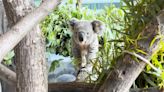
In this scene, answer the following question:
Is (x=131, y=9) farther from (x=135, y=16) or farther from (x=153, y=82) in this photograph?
(x=153, y=82)

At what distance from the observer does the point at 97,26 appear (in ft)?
4.90

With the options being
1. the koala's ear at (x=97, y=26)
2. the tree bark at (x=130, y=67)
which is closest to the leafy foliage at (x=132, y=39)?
the tree bark at (x=130, y=67)

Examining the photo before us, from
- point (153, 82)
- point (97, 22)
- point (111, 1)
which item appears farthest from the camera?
point (111, 1)

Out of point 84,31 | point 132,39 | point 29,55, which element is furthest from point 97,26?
point 29,55

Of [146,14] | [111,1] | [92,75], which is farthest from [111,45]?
[111,1]

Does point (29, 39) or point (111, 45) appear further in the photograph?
point (111, 45)

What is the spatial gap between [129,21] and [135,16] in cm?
3

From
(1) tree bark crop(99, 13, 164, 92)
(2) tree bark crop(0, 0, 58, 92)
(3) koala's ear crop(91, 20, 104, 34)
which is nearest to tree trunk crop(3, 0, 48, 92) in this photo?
(2) tree bark crop(0, 0, 58, 92)

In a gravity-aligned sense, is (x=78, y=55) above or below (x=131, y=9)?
below

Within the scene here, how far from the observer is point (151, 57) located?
0.70m

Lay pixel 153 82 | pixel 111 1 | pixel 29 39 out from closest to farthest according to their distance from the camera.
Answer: pixel 29 39
pixel 153 82
pixel 111 1

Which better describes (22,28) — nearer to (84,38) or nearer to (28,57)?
(28,57)

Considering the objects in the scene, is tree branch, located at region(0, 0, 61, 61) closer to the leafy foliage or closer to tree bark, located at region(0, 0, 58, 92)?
tree bark, located at region(0, 0, 58, 92)

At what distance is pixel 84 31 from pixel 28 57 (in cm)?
96
